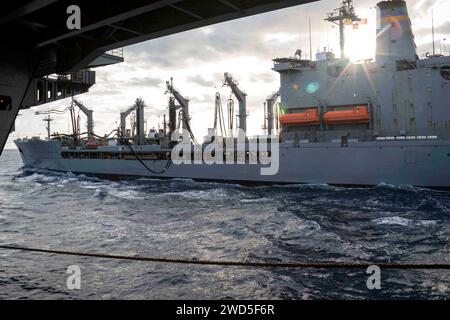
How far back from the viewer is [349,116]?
83.9ft

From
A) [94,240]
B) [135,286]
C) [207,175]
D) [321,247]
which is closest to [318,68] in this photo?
[207,175]

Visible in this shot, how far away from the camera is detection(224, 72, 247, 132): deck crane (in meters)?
36.1

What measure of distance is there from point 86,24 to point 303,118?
21800 millimetres

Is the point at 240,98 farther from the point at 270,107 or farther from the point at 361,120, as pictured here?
the point at 361,120

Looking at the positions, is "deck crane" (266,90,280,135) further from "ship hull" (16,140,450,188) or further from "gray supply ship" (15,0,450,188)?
"ship hull" (16,140,450,188)

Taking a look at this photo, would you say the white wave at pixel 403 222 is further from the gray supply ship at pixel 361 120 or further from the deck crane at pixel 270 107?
the deck crane at pixel 270 107

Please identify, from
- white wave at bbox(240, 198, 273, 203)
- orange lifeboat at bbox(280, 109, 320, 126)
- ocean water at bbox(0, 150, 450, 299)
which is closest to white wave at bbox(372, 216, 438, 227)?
ocean water at bbox(0, 150, 450, 299)

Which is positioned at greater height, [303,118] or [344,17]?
[344,17]

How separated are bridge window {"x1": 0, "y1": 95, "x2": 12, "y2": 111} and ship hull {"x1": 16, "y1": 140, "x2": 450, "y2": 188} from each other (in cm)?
2024

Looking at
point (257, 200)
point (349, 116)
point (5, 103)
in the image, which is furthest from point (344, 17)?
point (5, 103)

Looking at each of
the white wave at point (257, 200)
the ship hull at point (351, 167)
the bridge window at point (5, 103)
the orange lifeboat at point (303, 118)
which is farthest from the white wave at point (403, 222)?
the orange lifeboat at point (303, 118)

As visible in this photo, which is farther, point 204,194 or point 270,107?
point 270,107

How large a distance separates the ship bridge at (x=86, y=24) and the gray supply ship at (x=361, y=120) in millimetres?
10478
